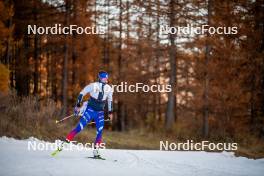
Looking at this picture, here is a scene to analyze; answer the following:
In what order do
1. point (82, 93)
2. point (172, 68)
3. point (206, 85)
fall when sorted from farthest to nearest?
point (172, 68)
point (206, 85)
point (82, 93)

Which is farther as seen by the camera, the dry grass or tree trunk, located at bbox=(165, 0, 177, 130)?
tree trunk, located at bbox=(165, 0, 177, 130)

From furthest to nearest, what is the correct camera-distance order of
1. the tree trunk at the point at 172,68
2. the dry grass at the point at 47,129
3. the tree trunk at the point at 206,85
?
1. the tree trunk at the point at 172,68
2. the tree trunk at the point at 206,85
3. the dry grass at the point at 47,129

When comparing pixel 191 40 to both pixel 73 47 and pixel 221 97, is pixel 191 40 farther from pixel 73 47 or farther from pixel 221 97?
pixel 73 47

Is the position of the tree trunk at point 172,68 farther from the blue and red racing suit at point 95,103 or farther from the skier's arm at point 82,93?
the skier's arm at point 82,93

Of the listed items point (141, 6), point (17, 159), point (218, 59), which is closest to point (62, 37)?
point (141, 6)

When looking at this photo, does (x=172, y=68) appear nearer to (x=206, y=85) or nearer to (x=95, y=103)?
(x=206, y=85)

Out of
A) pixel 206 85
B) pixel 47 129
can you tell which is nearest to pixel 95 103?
pixel 47 129

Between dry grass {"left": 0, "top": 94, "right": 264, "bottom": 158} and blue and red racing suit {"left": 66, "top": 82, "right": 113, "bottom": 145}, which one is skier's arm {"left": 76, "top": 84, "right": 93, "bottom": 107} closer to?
blue and red racing suit {"left": 66, "top": 82, "right": 113, "bottom": 145}

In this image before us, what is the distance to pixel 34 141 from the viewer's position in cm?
1220

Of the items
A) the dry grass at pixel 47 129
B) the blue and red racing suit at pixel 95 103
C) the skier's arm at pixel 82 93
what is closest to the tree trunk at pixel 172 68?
the dry grass at pixel 47 129

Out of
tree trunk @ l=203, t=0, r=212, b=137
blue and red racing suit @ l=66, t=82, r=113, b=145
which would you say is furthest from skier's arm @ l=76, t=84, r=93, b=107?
tree trunk @ l=203, t=0, r=212, b=137

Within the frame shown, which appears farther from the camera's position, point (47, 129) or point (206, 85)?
point (206, 85)

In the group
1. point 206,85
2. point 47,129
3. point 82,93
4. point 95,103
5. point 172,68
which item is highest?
point 172,68

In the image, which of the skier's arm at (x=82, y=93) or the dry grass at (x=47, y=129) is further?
the dry grass at (x=47, y=129)
